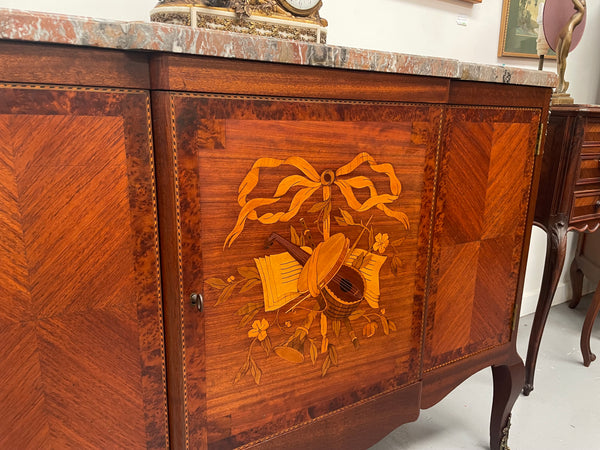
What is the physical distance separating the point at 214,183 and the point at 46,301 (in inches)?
10.8

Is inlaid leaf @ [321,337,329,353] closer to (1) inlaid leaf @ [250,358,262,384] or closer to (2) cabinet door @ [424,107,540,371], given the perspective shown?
(1) inlaid leaf @ [250,358,262,384]

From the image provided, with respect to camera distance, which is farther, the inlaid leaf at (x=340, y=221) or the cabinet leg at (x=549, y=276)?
the cabinet leg at (x=549, y=276)

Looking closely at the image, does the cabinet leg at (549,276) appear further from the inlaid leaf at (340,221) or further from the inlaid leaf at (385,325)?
the inlaid leaf at (340,221)

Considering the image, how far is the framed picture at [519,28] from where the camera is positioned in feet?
6.00

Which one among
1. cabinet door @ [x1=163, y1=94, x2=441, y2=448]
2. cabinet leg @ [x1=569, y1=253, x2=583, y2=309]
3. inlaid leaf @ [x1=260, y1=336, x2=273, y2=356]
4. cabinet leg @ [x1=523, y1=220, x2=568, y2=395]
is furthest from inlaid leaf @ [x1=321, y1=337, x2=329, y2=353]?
cabinet leg @ [x1=569, y1=253, x2=583, y2=309]

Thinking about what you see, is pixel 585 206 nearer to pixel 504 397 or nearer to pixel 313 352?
pixel 504 397

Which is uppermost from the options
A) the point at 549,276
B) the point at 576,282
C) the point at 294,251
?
the point at 294,251

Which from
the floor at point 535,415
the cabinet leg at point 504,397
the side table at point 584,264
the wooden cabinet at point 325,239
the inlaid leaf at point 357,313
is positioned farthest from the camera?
the side table at point 584,264

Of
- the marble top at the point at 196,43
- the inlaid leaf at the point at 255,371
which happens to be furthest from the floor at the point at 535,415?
the marble top at the point at 196,43

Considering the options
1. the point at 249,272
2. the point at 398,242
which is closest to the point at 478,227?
the point at 398,242

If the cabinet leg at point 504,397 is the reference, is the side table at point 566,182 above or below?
above

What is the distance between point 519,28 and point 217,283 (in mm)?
1720

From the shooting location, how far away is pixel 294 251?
0.81m

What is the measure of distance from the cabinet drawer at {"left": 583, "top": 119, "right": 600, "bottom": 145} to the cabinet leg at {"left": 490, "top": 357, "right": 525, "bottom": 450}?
750mm
